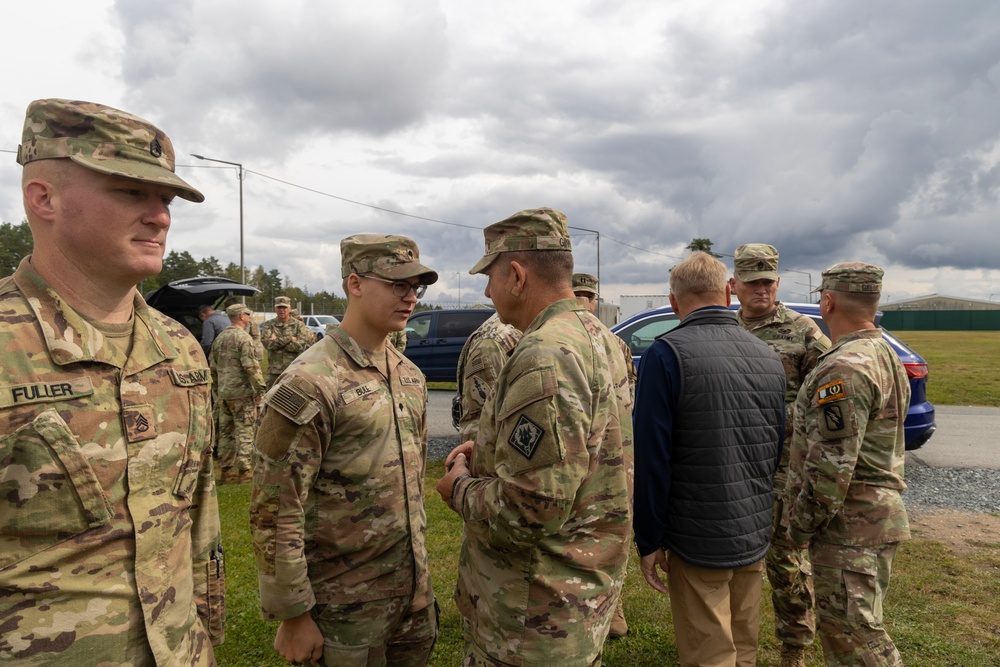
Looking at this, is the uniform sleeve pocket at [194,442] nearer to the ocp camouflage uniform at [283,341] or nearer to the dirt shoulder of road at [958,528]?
the dirt shoulder of road at [958,528]

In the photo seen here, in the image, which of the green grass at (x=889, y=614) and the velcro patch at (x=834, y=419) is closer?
the velcro patch at (x=834, y=419)

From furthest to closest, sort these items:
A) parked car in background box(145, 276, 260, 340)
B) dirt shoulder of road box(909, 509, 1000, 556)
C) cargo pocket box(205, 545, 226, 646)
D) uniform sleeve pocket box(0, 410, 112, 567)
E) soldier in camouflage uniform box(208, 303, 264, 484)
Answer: parked car in background box(145, 276, 260, 340)
soldier in camouflage uniform box(208, 303, 264, 484)
dirt shoulder of road box(909, 509, 1000, 556)
cargo pocket box(205, 545, 226, 646)
uniform sleeve pocket box(0, 410, 112, 567)

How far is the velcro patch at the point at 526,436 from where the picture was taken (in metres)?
1.80

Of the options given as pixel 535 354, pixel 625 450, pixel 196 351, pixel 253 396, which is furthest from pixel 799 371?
pixel 253 396

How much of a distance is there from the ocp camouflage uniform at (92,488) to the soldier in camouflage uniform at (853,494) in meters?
2.68

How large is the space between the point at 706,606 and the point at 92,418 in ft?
8.47

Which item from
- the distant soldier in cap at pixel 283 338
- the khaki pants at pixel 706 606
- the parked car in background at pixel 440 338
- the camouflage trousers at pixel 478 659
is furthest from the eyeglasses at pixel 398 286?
the parked car in background at pixel 440 338

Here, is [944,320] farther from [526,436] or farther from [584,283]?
[526,436]

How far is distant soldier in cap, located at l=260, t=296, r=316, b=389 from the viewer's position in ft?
29.6

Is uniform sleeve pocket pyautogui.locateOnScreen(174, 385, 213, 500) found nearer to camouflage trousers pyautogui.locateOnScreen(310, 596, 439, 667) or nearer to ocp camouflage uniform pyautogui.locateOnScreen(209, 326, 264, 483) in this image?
camouflage trousers pyautogui.locateOnScreen(310, 596, 439, 667)

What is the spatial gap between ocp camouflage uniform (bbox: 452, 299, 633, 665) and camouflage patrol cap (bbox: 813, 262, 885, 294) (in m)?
1.80

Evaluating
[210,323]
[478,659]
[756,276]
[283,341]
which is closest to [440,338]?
[283,341]

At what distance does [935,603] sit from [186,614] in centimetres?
480

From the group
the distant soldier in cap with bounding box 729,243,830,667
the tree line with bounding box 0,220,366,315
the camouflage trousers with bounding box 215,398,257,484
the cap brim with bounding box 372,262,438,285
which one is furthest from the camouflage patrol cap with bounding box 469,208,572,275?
the tree line with bounding box 0,220,366,315
